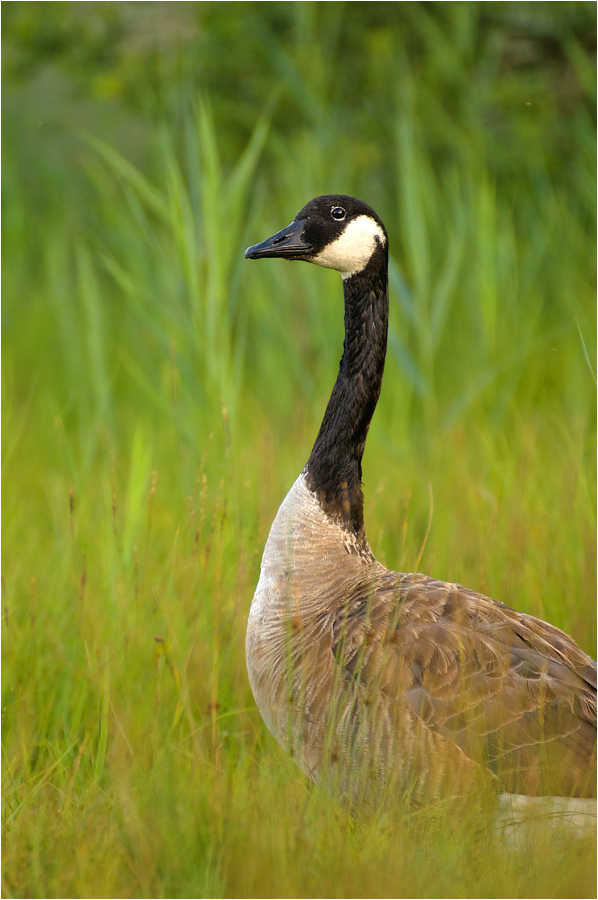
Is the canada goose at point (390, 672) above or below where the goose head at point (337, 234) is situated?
below

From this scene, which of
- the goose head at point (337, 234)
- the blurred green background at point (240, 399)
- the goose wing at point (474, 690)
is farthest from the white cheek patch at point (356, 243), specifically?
the goose wing at point (474, 690)

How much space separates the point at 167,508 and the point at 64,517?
0.84 m

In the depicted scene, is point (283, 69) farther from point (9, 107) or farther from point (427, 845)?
point (427, 845)

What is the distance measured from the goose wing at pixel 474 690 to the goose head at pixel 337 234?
54.0 inches

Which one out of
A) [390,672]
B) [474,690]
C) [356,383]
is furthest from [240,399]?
[474,690]

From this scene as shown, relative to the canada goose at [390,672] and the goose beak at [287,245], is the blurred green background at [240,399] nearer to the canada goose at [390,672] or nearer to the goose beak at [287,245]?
the canada goose at [390,672]

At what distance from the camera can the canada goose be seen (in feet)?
8.29

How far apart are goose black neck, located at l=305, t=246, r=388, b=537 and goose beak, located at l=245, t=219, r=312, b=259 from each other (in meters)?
0.25

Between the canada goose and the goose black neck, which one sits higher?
the goose black neck

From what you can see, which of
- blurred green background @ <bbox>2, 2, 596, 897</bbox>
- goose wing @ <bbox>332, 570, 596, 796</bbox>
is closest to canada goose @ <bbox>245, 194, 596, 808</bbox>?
goose wing @ <bbox>332, 570, 596, 796</bbox>

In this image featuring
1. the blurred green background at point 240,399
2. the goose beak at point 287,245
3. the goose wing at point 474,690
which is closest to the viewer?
the blurred green background at point 240,399

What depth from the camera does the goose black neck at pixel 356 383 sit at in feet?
10.8

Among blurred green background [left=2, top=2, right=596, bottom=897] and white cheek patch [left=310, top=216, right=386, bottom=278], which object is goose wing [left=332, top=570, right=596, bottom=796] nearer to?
blurred green background [left=2, top=2, right=596, bottom=897]

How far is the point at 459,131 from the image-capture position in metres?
6.57
